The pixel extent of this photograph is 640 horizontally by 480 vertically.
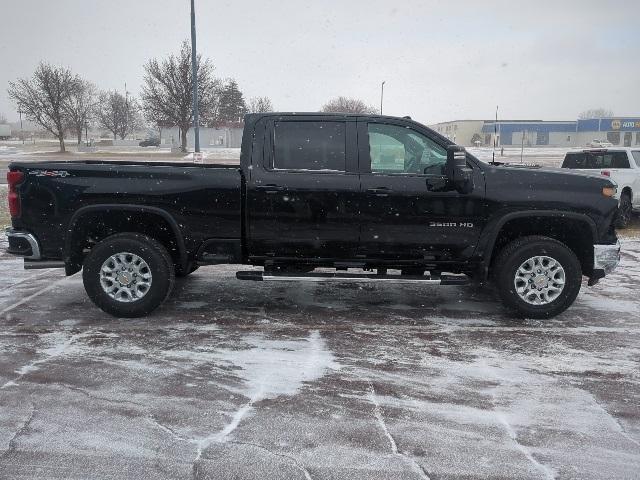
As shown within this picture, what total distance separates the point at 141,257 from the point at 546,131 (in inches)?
3802

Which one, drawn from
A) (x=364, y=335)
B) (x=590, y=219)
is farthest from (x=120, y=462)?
(x=590, y=219)

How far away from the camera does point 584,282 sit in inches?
288

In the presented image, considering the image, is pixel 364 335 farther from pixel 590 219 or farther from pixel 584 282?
pixel 584 282

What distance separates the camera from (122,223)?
557 cm

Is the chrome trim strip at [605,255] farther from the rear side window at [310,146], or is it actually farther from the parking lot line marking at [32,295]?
the parking lot line marking at [32,295]

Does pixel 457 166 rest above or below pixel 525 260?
above

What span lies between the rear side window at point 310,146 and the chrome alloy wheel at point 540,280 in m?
2.08

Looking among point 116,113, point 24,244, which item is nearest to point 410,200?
point 24,244

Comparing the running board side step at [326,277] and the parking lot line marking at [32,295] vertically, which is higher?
the running board side step at [326,277]

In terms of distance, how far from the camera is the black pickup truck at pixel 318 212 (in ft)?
17.5

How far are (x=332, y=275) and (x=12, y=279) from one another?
4.44m

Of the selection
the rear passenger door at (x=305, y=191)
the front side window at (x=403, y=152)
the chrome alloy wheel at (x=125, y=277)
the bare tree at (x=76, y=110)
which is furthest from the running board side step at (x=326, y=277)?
the bare tree at (x=76, y=110)

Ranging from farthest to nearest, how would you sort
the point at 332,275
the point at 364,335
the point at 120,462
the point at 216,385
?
the point at 332,275, the point at 364,335, the point at 216,385, the point at 120,462

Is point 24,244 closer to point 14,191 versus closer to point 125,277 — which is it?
point 14,191
